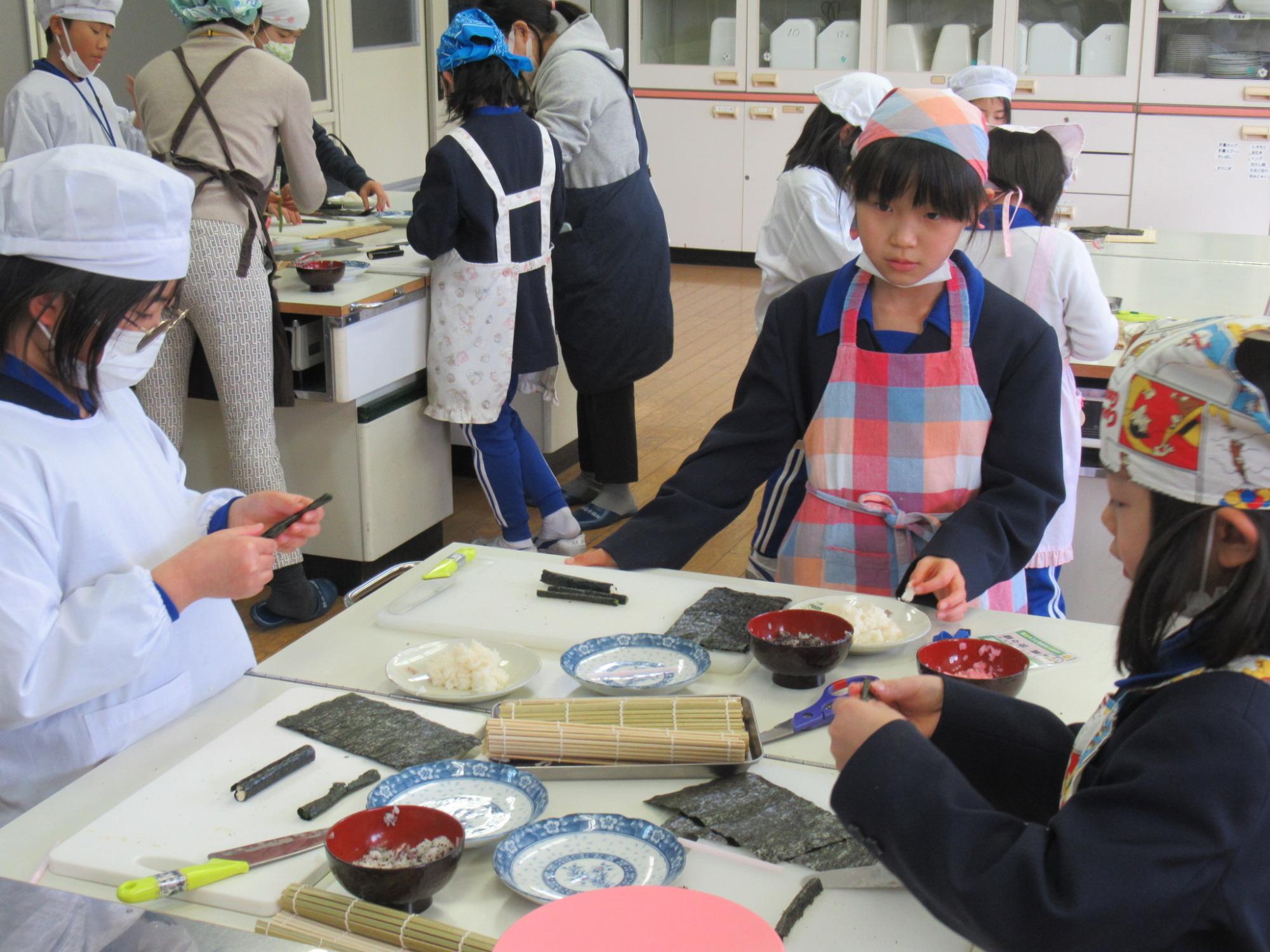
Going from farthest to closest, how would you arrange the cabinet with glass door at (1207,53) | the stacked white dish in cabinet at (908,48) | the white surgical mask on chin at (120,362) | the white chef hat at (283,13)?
the stacked white dish in cabinet at (908,48)
the cabinet with glass door at (1207,53)
the white chef hat at (283,13)
the white surgical mask on chin at (120,362)

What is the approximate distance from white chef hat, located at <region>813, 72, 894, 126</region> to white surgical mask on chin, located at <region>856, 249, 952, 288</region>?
1.26 metres

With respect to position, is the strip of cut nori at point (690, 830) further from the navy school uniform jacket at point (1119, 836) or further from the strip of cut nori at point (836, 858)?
the navy school uniform jacket at point (1119, 836)

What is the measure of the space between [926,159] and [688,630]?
27.7 inches

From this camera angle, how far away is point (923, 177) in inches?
67.9

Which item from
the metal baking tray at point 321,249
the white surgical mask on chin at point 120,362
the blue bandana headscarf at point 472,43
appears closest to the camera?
the white surgical mask on chin at point 120,362

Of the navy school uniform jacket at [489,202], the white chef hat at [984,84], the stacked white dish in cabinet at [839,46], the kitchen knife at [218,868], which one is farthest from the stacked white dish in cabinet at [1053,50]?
the kitchen knife at [218,868]

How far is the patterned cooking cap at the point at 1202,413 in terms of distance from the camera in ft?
2.89

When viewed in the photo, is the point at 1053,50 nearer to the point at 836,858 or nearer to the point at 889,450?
the point at 889,450

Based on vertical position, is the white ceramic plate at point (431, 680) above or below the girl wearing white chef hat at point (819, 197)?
below

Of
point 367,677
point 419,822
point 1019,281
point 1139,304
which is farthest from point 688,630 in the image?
point 1139,304

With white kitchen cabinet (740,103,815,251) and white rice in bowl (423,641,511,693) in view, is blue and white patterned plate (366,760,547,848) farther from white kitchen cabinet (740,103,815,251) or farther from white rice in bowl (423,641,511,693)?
white kitchen cabinet (740,103,815,251)

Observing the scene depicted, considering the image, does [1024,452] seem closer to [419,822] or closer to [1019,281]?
[1019,281]

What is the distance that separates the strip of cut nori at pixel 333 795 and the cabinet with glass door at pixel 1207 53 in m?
6.54

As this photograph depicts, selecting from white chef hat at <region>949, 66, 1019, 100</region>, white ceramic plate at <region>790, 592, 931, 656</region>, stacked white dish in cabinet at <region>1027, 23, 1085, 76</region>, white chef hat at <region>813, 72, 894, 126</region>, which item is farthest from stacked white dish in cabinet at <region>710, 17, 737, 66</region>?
white ceramic plate at <region>790, 592, 931, 656</region>
